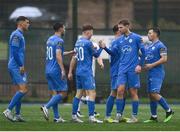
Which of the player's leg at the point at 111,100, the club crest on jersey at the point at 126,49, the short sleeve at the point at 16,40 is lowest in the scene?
the player's leg at the point at 111,100

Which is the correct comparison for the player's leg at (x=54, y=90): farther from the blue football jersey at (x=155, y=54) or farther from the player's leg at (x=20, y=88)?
the blue football jersey at (x=155, y=54)

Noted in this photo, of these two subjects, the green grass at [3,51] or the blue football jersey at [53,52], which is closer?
the blue football jersey at [53,52]

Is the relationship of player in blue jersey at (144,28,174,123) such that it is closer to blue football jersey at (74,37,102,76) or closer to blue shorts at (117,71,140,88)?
blue shorts at (117,71,140,88)

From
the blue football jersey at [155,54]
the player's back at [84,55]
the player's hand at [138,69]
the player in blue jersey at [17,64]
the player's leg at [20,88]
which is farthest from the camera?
the blue football jersey at [155,54]

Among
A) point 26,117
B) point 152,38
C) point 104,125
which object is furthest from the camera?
point 26,117

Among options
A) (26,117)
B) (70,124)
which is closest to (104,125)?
(70,124)

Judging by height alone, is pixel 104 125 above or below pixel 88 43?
below

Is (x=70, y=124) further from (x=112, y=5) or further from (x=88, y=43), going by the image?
(x=112, y=5)

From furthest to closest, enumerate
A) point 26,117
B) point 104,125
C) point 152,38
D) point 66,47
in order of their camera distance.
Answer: point 66,47, point 26,117, point 152,38, point 104,125

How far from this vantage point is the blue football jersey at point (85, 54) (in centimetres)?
1695

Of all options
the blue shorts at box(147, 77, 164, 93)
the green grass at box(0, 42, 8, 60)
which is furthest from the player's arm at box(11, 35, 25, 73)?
the green grass at box(0, 42, 8, 60)

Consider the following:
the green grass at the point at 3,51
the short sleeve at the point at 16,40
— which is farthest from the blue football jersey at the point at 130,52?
the green grass at the point at 3,51

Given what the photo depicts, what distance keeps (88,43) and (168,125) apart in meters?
2.33

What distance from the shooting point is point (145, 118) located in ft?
61.2
